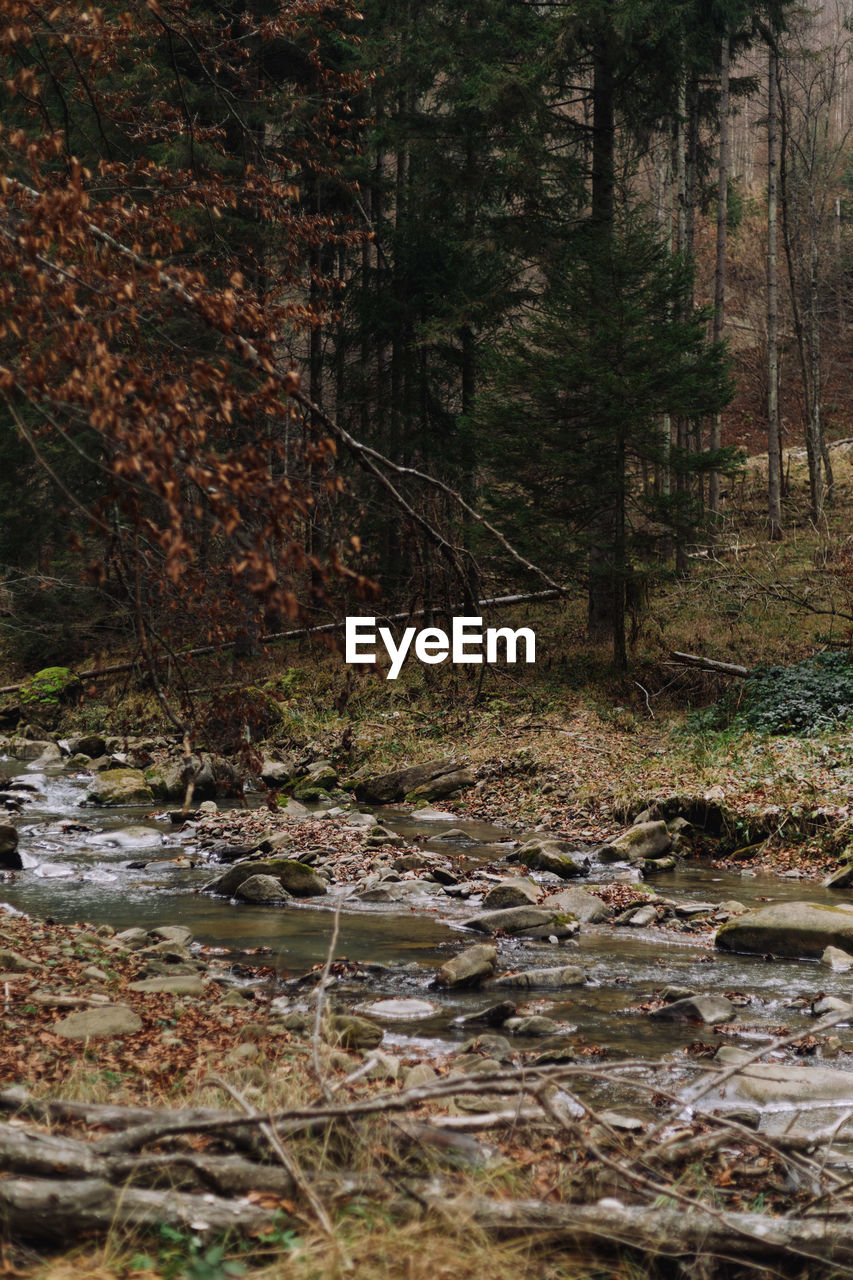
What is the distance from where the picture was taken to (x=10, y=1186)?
2.81 meters

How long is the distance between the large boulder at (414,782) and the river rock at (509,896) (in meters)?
5.60

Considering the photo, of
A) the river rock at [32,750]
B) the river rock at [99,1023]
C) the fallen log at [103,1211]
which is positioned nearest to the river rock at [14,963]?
the river rock at [99,1023]

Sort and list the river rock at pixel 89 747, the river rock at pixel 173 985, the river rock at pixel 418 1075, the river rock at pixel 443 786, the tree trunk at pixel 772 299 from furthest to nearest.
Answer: the tree trunk at pixel 772 299, the river rock at pixel 89 747, the river rock at pixel 443 786, the river rock at pixel 173 985, the river rock at pixel 418 1075

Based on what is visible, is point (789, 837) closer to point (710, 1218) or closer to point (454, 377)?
point (710, 1218)

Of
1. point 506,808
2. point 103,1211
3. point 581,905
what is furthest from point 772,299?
point 103,1211

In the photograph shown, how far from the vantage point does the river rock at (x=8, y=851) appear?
1012cm

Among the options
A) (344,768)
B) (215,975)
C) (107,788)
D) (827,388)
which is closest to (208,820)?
(107,788)

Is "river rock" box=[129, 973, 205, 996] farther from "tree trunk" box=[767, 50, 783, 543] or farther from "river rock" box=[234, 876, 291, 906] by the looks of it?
"tree trunk" box=[767, 50, 783, 543]

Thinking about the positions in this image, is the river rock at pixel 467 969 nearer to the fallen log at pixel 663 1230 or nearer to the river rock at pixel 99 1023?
the river rock at pixel 99 1023

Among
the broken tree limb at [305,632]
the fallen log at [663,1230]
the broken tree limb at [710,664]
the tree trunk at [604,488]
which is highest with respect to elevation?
the tree trunk at [604,488]

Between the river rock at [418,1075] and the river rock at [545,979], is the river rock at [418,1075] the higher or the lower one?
the higher one

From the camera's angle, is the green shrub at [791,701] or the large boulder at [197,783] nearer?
the green shrub at [791,701]

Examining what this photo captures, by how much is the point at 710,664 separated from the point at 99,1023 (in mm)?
11481

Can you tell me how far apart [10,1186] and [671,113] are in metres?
Result: 19.8
